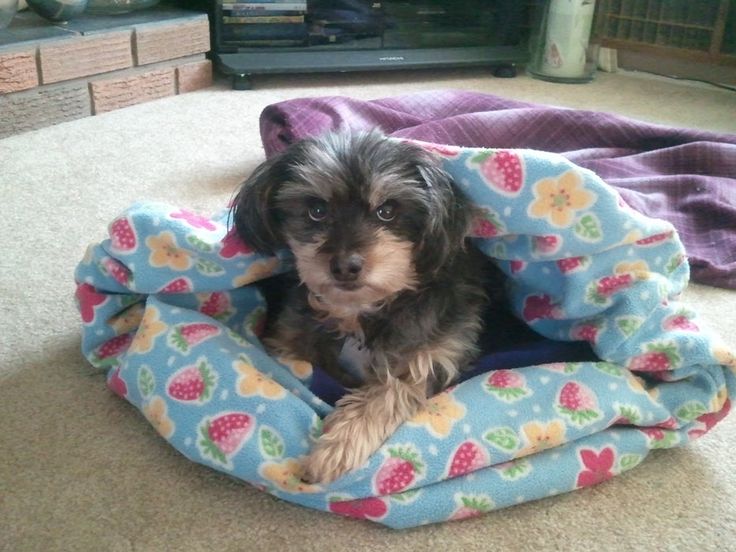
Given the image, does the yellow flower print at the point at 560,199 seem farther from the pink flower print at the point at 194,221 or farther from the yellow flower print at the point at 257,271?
the pink flower print at the point at 194,221

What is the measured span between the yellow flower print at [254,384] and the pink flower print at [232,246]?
0.78 ft

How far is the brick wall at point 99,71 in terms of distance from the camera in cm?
264

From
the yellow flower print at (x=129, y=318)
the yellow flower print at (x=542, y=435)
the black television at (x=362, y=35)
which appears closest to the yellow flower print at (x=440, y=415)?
the yellow flower print at (x=542, y=435)

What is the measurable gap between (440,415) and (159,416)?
0.47 m

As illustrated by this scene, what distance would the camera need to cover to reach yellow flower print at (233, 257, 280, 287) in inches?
57.2

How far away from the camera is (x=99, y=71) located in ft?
9.55

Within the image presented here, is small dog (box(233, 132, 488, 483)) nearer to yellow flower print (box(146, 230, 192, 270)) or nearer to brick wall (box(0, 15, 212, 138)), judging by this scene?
yellow flower print (box(146, 230, 192, 270))

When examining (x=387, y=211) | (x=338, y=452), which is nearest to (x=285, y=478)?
(x=338, y=452)

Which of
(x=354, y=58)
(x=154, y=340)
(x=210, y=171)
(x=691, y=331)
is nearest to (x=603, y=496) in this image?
(x=691, y=331)

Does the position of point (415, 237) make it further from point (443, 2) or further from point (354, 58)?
point (443, 2)

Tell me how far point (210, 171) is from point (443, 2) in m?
1.87

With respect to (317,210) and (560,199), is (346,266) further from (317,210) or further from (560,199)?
(560,199)

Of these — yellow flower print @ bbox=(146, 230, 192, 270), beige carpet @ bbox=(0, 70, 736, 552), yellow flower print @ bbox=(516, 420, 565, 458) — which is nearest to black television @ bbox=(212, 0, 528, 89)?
beige carpet @ bbox=(0, 70, 736, 552)

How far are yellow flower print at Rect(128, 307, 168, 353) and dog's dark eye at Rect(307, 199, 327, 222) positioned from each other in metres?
0.34
